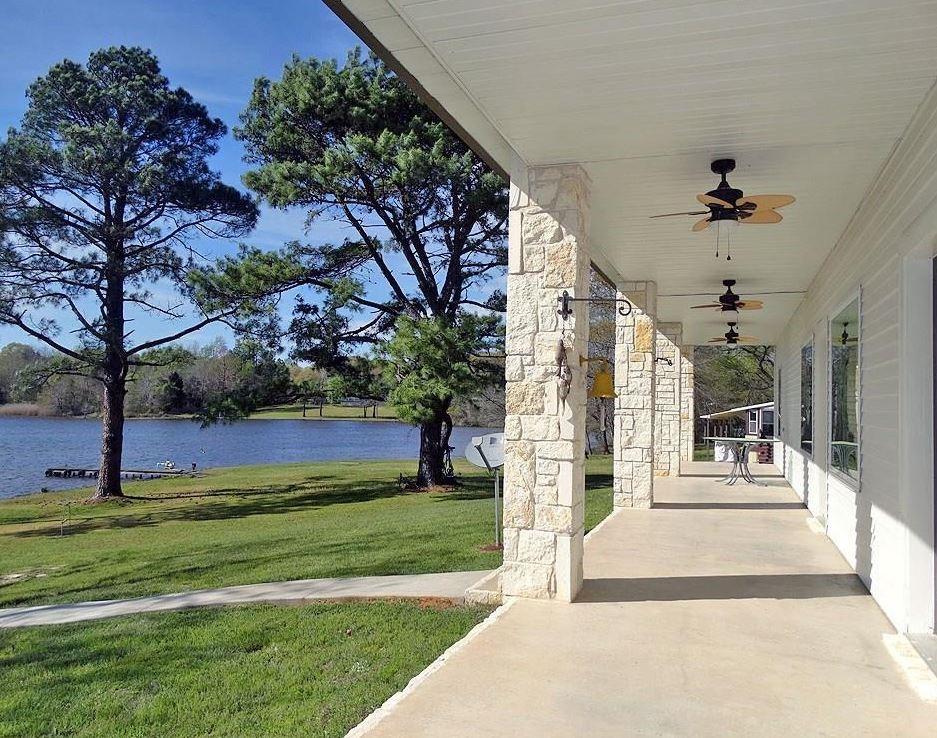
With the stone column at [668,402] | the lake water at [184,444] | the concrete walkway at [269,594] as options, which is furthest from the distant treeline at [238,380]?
the concrete walkway at [269,594]

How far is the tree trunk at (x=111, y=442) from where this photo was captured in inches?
677

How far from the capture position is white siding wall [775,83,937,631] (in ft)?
12.7

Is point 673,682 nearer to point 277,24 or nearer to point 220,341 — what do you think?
point 220,341

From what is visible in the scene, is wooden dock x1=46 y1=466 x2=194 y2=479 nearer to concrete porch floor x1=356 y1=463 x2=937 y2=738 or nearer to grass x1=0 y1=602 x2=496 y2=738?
grass x1=0 y1=602 x2=496 y2=738

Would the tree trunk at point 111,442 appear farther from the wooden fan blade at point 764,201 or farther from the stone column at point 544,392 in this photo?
the wooden fan blade at point 764,201

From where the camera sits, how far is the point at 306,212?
616 inches

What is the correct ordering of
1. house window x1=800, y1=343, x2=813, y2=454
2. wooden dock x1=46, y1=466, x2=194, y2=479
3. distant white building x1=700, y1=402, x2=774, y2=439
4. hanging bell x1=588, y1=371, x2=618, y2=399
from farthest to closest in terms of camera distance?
1. wooden dock x1=46, y1=466, x2=194, y2=479
2. distant white building x1=700, y1=402, x2=774, y2=439
3. house window x1=800, y1=343, x2=813, y2=454
4. hanging bell x1=588, y1=371, x2=618, y2=399

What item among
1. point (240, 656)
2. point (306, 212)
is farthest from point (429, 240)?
point (240, 656)

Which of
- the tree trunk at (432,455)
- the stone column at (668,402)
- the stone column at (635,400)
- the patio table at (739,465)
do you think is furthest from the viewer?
the tree trunk at (432,455)

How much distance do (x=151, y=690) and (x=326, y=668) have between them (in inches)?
33.9

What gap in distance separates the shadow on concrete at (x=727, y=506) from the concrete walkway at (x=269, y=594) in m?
3.61

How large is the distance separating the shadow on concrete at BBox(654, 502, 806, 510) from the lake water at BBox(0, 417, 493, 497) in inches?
520

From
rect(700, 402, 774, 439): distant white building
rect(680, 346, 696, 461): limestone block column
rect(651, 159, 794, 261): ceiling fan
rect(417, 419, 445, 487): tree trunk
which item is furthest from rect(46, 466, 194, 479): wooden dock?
rect(651, 159, 794, 261): ceiling fan

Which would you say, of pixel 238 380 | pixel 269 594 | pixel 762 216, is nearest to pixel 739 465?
pixel 762 216
